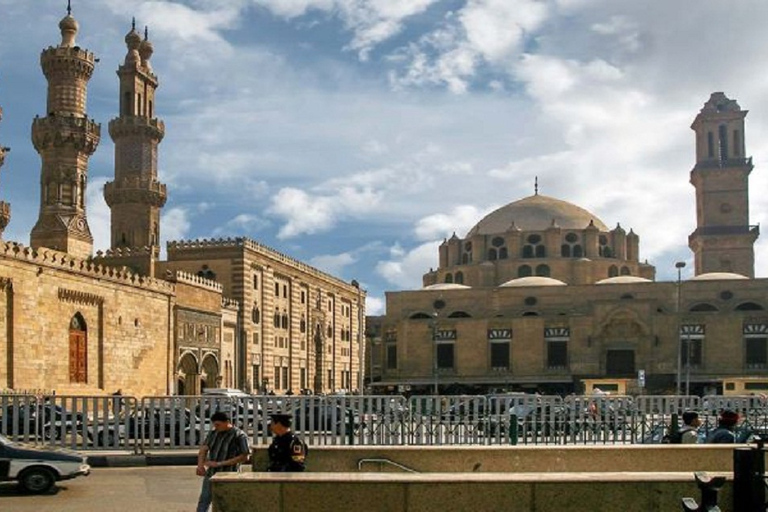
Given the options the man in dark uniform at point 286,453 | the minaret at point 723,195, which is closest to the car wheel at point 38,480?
the man in dark uniform at point 286,453

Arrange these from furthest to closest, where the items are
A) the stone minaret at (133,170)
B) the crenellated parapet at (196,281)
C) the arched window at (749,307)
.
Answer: the arched window at (749,307), the stone minaret at (133,170), the crenellated parapet at (196,281)

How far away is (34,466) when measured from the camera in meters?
13.4

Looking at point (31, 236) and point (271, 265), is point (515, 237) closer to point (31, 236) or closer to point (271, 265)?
point (271, 265)

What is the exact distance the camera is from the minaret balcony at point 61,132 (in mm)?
40000

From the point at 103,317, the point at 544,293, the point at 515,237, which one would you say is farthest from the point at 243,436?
the point at 515,237

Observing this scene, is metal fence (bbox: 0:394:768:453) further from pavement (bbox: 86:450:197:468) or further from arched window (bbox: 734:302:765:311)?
arched window (bbox: 734:302:765:311)

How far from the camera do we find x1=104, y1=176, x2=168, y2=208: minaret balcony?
4519cm

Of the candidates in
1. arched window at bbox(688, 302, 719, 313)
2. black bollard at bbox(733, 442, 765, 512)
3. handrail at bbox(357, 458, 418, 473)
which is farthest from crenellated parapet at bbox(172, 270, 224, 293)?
black bollard at bbox(733, 442, 765, 512)

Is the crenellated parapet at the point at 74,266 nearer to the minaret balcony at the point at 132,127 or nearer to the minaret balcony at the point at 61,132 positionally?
the minaret balcony at the point at 61,132

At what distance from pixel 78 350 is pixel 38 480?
73.5 feet

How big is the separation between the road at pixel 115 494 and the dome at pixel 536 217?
197 ft

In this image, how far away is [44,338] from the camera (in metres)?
32.7

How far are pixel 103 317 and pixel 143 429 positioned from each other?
1873 cm

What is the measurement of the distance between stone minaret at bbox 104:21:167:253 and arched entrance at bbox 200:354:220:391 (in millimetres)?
6189
